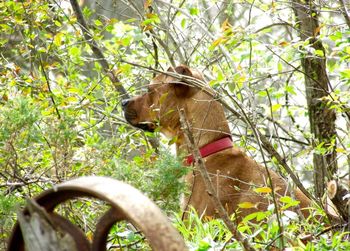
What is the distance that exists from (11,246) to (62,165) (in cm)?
185

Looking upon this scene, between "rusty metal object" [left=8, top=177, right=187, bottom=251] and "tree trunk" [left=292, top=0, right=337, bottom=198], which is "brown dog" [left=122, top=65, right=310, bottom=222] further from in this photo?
"rusty metal object" [left=8, top=177, right=187, bottom=251]

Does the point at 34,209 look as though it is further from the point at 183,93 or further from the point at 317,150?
the point at 183,93

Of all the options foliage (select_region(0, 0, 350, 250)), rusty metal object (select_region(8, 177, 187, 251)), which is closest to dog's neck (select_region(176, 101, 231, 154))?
foliage (select_region(0, 0, 350, 250))

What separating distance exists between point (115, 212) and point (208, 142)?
166 inches

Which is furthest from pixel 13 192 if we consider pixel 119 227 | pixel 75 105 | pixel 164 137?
pixel 164 137

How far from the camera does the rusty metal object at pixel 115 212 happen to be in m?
1.86

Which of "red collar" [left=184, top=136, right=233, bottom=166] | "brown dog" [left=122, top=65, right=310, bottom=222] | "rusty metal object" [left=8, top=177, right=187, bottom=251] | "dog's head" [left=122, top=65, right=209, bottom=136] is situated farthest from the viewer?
"dog's head" [left=122, top=65, right=209, bottom=136]

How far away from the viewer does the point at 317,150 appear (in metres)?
5.18

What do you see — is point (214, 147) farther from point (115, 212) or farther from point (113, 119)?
point (115, 212)

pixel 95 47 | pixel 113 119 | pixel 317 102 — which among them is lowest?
pixel 317 102

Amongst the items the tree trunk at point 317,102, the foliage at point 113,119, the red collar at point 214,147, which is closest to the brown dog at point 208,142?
the red collar at point 214,147

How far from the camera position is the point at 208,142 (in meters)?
6.19

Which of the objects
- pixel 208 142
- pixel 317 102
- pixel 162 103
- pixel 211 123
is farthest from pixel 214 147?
pixel 317 102

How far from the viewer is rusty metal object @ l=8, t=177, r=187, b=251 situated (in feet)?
6.09
